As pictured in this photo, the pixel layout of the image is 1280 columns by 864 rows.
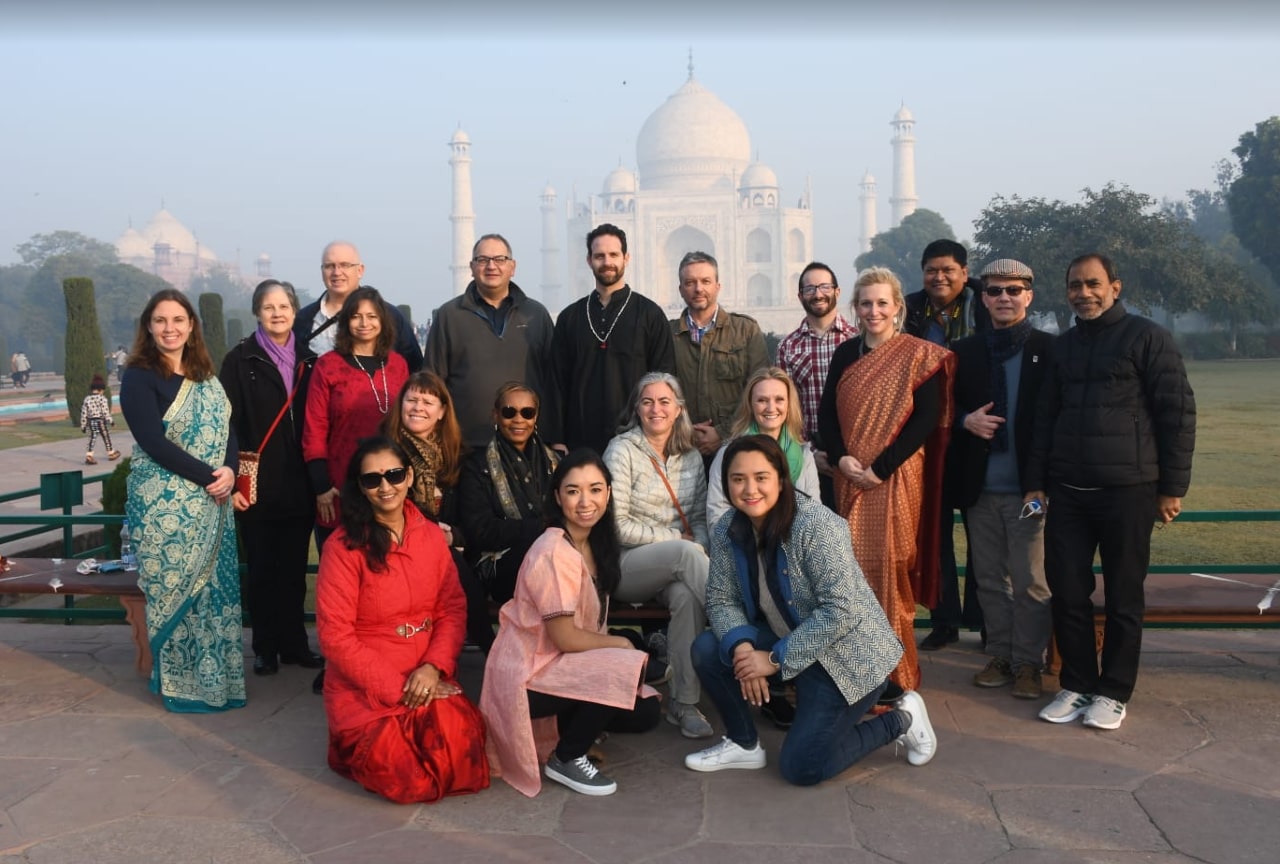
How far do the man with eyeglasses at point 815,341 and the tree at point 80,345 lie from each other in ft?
57.2

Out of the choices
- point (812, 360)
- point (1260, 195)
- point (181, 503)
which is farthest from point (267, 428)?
A: point (1260, 195)

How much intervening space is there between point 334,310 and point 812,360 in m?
1.79

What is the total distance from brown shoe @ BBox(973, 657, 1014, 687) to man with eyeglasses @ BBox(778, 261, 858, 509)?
78cm

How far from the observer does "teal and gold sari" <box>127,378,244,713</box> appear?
374cm

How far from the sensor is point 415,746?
3.03 meters

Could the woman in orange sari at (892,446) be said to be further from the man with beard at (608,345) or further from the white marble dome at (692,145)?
the white marble dome at (692,145)

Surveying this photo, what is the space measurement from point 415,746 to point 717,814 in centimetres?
80

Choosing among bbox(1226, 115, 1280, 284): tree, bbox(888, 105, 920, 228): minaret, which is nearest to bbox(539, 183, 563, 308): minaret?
bbox(888, 105, 920, 228): minaret

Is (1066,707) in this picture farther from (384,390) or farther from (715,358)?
(384,390)

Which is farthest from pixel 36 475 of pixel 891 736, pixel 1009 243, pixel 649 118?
pixel 649 118

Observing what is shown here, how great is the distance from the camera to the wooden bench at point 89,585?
163 inches

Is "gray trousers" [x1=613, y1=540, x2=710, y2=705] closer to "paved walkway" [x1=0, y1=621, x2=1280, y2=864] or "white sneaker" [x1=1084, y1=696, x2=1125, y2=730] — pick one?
"paved walkway" [x1=0, y1=621, x2=1280, y2=864]

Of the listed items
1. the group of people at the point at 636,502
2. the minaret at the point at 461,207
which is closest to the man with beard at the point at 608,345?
the group of people at the point at 636,502

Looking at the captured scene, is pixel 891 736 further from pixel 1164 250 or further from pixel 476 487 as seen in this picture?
pixel 1164 250
